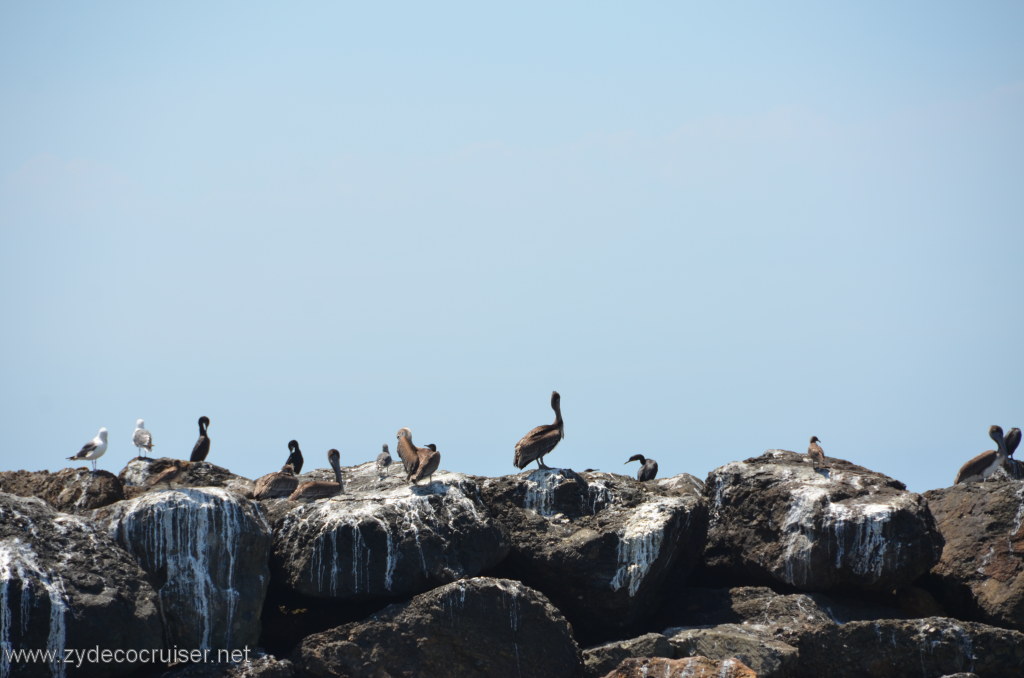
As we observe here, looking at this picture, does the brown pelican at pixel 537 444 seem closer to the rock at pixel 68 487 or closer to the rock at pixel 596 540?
the rock at pixel 596 540

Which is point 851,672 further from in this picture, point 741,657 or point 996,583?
point 996,583

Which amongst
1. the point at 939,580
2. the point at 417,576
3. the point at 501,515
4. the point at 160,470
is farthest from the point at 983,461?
the point at 160,470

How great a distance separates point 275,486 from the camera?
21.9 meters

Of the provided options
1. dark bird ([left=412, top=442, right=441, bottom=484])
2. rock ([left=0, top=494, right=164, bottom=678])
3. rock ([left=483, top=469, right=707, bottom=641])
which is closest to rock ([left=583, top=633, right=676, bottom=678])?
rock ([left=483, top=469, right=707, bottom=641])

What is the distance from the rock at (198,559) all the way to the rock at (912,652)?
7.96 m

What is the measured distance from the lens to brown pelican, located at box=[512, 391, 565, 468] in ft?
70.7

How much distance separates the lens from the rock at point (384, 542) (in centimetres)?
1898

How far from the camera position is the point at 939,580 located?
21.1 metres

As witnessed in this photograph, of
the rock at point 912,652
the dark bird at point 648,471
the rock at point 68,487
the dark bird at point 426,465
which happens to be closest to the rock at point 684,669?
the rock at point 912,652

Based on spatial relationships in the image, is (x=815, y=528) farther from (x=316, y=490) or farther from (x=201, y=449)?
(x=201, y=449)

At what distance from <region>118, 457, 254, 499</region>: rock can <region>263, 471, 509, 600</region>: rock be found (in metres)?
2.85

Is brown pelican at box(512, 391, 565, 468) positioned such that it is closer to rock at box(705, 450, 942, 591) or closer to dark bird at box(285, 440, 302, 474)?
rock at box(705, 450, 942, 591)

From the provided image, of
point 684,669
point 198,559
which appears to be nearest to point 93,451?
point 198,559

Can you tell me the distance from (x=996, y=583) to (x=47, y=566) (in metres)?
13.8
